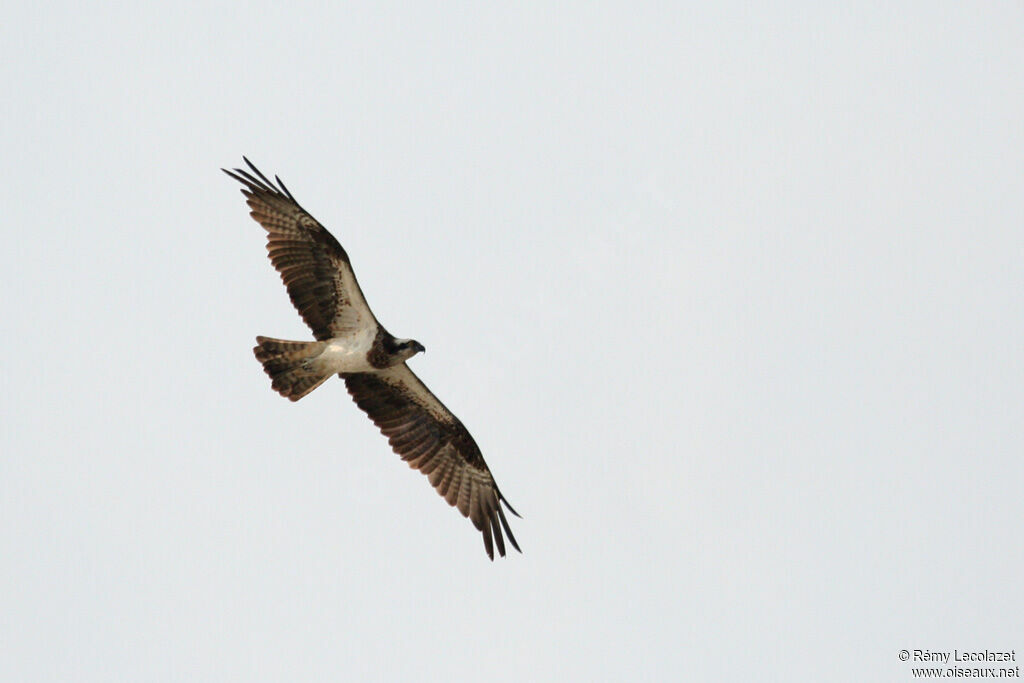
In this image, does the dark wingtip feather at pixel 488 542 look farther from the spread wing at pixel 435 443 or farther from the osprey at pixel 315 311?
the osprey at pixel 315 311

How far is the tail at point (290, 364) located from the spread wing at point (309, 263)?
381 millimetres

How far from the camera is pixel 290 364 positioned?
60.4ft

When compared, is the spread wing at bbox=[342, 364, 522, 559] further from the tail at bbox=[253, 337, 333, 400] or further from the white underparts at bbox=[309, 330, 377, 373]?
the tail at bbox=[253, 337, 333, 400]

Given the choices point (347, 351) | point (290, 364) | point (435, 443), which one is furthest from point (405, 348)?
point (435, 443)

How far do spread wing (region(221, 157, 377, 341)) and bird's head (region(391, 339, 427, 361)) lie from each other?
42 cm

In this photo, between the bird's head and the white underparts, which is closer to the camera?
the white underparts

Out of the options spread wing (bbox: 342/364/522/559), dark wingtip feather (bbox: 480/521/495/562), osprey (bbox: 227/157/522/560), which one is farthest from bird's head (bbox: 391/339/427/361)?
dark wingtip feather (bbox: 480/521/495/562)

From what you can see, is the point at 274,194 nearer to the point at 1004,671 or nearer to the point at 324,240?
the point at 324,240

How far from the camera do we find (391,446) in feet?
65.6

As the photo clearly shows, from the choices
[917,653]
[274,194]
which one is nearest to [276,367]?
[274,194]

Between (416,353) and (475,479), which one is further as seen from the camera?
(475,479)

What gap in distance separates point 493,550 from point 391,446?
1.96 m

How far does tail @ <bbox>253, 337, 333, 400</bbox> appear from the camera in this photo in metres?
18.3

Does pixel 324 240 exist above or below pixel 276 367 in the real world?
above
